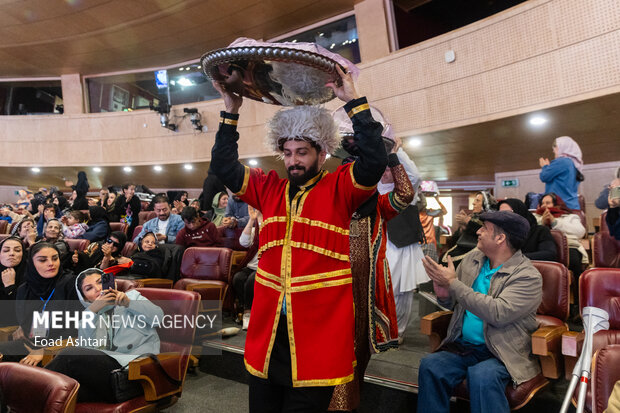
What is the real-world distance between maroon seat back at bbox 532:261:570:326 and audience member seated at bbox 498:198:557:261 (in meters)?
0.60

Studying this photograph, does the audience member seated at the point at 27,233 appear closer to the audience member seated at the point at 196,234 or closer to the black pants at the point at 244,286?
the audience member seated at the point at 196,234


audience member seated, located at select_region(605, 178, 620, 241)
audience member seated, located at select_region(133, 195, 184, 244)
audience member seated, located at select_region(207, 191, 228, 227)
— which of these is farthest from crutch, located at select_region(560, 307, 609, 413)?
audience member seated, located at select_region(207, 191, 228, 227)

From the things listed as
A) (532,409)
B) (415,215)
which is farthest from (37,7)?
(532,409)

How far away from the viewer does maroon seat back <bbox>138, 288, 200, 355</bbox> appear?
239 cm

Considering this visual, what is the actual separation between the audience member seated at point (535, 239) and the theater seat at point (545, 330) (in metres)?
0.64

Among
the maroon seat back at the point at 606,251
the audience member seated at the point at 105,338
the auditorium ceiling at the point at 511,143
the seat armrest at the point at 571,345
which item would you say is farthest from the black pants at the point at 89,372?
the auditorium ceiling at the point at 511,143

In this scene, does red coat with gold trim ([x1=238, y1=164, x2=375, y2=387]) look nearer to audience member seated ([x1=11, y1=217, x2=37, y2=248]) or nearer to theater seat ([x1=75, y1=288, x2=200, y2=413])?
theater seat ([x1=75, y1=288, x2=200, y2=413])

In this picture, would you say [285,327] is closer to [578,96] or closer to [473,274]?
Answer: [473,274]

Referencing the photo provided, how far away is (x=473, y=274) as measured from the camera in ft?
7.10

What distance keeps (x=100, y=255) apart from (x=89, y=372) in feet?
7.51

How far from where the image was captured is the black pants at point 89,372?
6.48ft

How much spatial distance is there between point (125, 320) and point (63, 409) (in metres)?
0.89

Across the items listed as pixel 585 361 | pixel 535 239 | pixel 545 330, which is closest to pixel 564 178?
pixel 535 239

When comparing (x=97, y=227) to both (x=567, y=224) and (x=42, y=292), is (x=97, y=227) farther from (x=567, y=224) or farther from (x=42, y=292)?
(x=567, y=224)
